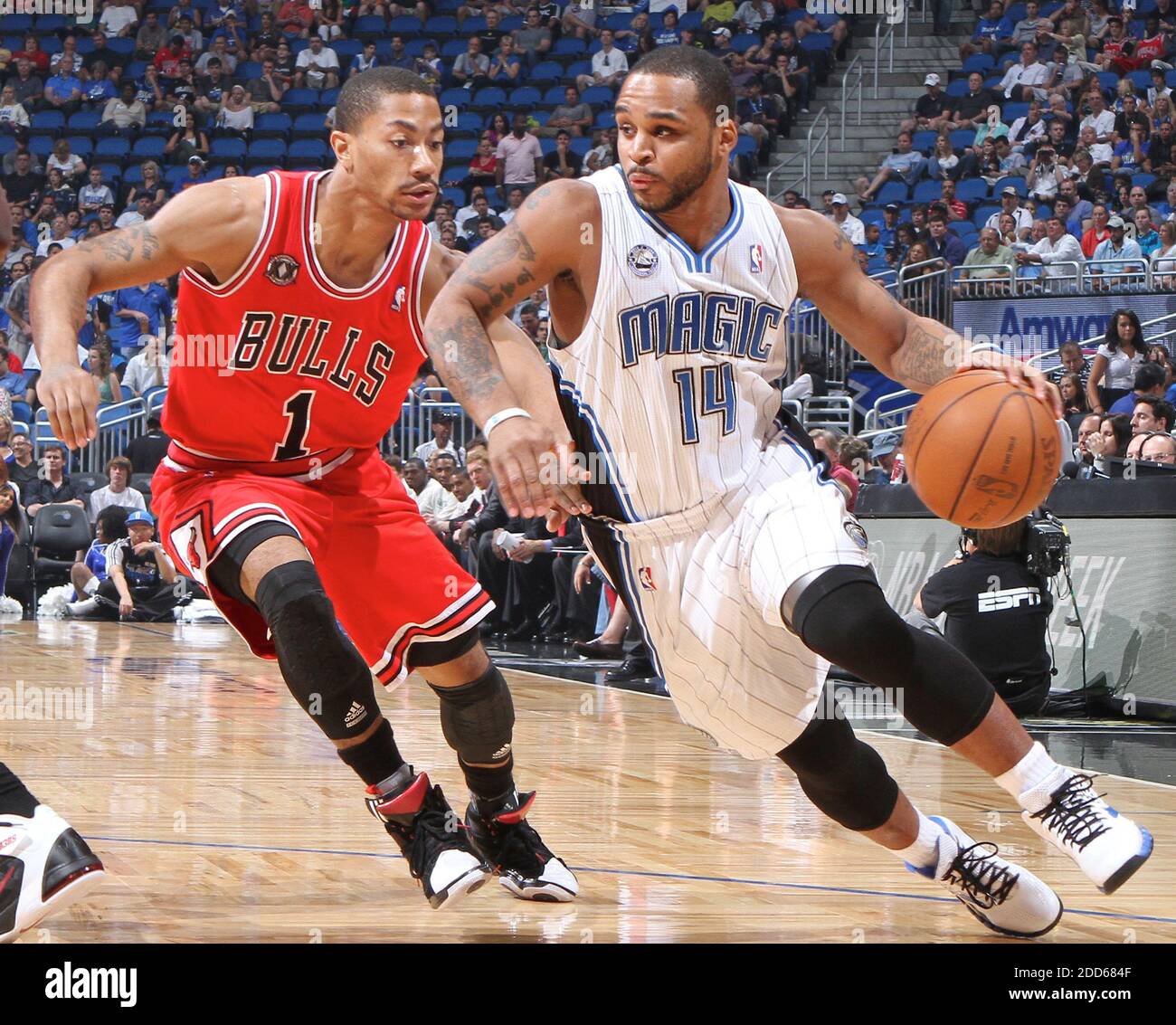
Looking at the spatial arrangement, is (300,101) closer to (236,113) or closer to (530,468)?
(236,113)

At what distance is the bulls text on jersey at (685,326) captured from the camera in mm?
3344

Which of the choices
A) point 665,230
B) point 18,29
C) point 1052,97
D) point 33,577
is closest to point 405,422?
point 33,577

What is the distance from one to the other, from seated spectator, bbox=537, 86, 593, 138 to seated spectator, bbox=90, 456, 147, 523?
6.87m

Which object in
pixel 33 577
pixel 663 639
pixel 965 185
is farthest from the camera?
pixel 965 185

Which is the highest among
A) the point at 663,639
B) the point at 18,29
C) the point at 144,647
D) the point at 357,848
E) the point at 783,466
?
the point at 18,29

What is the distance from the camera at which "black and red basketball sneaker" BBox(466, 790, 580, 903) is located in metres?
3.72

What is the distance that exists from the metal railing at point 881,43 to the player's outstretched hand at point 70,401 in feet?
52.2

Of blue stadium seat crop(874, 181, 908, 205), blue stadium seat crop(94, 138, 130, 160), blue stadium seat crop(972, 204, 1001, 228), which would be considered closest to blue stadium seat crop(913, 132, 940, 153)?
blue stadium seat crop(874, 181, 908, 205)

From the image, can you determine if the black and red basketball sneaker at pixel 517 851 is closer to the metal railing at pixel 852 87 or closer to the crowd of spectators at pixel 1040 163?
Result: the crowd of spectators at pixel 1040 163

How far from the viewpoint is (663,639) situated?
3.39m

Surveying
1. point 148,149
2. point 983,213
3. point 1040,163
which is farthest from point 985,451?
point 148,149

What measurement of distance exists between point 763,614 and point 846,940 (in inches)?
27.1

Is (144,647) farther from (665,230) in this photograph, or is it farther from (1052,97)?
(1052,97)

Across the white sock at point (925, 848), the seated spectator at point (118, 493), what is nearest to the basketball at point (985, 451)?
the white sock at point (925, 848)
